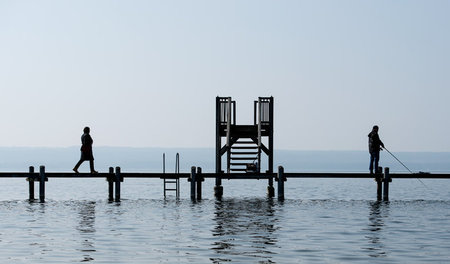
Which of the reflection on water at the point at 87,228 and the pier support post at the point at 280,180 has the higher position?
the pier support post at the point at 280,180

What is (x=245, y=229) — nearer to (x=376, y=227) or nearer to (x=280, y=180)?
(x=376, y=227)

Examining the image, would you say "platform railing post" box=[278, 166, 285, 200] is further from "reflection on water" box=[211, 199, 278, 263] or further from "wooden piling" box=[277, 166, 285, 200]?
"reflection on water" box=[211, 199, 278, 263]

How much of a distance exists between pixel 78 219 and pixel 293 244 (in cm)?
869

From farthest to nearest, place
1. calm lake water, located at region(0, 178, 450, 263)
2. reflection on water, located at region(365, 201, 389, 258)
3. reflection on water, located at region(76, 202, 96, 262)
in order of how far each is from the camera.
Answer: reflection on water, located at region(365, 201, 389, 258) → reflection on water, located at region(76, 202, 96, 262) → calm lake water, located at region(0, 178, 450, 263)

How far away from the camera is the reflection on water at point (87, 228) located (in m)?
18.8

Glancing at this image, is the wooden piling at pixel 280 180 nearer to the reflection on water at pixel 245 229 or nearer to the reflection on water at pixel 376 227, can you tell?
the reflection on water at pixel 245 229

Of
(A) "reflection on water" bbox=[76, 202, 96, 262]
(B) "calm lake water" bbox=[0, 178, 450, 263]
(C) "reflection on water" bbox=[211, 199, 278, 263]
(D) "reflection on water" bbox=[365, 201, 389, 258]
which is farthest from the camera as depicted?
(D) "reflection on water" bbox=[365, 201, 389, 258]

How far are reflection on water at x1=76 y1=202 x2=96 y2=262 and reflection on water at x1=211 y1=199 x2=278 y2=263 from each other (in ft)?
8.97

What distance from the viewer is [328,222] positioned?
25.6m

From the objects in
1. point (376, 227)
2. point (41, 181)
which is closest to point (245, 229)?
point (376, 227)

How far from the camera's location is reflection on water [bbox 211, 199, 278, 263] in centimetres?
1891

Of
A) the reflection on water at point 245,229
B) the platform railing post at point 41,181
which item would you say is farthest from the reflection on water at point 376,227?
the platform railing post at point 41,181

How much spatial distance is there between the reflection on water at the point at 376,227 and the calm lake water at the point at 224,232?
0.07ft

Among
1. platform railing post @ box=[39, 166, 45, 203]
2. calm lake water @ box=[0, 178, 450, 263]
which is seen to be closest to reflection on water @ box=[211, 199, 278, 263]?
calm lake water @ box=[0, 178, 450, 263]
